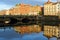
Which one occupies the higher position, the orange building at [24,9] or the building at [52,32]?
the building at [52,32]

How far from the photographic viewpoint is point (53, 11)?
6581 cm

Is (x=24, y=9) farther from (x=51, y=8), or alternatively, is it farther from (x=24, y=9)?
(x=51, y=8)

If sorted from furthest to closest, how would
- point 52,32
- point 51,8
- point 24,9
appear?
1. point 24,9
2. point 51,8
3. point 52,32

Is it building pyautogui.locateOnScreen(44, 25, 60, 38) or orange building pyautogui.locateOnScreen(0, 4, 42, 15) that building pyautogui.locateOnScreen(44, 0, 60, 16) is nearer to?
orange building pyautogui.locateOnScreen(0, 4, 42, 15)

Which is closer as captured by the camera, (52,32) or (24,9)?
(52,32)

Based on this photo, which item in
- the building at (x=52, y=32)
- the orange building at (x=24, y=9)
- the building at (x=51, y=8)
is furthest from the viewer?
the orange building at (x=24, y=9)

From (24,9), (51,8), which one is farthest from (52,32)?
(24,9)

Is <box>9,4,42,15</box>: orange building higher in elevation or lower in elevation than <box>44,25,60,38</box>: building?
lower

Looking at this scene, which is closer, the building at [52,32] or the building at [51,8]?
the building at [52,32]

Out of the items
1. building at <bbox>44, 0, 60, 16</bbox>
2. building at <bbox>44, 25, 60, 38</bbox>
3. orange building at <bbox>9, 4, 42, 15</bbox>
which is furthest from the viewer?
orange building at <bbox>9, 4, 42, 15</bbox>

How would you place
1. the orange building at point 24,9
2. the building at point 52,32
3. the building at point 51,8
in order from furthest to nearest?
the orange building at point 24,9, the building at point 51,8, the building at point 52,32

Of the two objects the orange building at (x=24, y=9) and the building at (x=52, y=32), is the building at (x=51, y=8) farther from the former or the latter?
the building at (x=52, y=32)

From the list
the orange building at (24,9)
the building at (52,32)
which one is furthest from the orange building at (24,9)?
the building at (52,32)

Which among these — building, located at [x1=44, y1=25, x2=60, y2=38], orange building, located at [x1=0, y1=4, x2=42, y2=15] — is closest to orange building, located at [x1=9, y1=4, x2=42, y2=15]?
orange building, located at [x1=0, y1=4, x2=42, y2=15]
